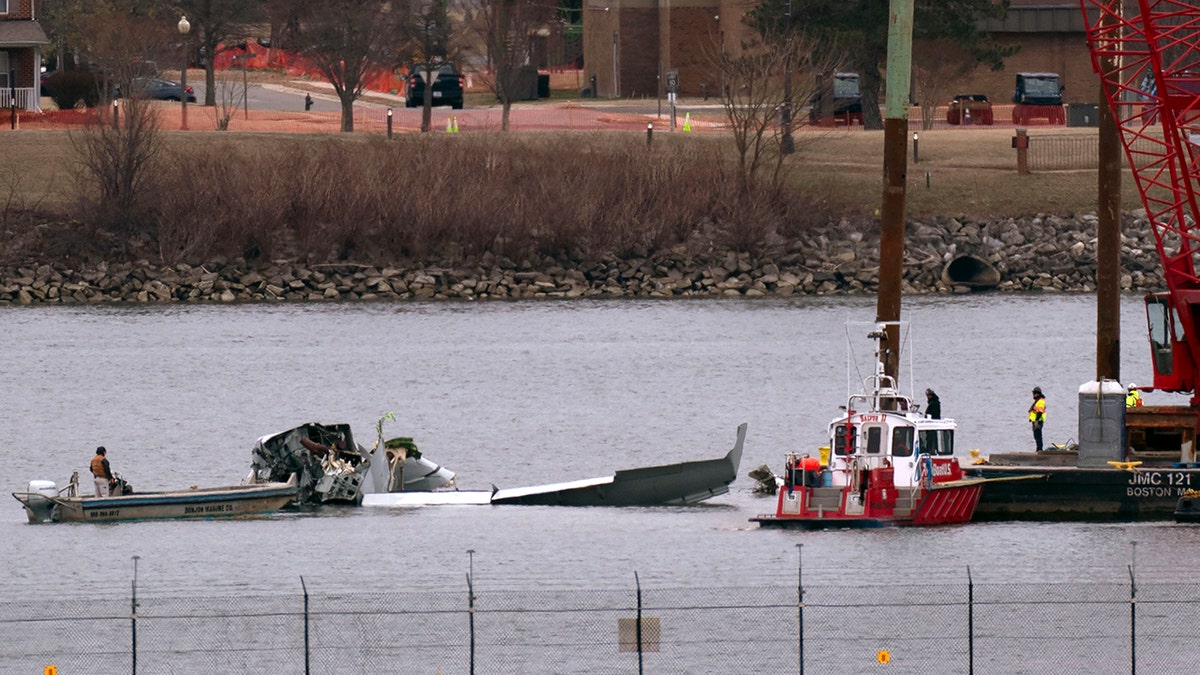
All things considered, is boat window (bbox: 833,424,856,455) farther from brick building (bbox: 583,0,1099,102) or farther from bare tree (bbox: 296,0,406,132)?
brick building (bbox: 583,0,1099,102)

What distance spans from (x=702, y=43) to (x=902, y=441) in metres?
99.9

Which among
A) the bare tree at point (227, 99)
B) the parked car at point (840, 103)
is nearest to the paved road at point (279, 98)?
the bare tree at point (227, 99)

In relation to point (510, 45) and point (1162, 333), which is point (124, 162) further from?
point (1162, 333)

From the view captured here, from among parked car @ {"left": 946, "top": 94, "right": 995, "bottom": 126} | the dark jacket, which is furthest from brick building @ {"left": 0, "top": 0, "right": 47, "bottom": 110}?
the dark jacket

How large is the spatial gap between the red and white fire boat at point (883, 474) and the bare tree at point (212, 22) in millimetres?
93570

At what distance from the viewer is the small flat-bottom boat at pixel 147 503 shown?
46594 millimetres

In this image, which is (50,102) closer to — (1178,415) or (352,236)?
(352,236)

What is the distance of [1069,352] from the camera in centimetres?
7900

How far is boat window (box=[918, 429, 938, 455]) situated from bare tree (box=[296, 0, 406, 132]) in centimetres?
8014

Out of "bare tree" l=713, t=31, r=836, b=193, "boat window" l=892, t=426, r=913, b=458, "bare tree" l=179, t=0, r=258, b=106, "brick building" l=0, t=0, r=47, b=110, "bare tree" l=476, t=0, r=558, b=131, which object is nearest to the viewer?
"boat window" l=892, t=426, r=913, b=458

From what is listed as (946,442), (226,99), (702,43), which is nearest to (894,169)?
(946,442)

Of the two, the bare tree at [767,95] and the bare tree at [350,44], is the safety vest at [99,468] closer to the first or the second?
the bare tree at [767,95]

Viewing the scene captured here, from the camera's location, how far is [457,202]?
354ft

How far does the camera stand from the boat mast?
47.5 meters
